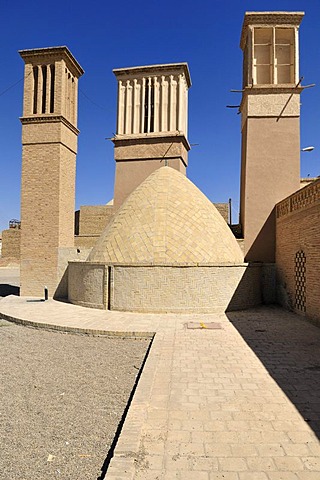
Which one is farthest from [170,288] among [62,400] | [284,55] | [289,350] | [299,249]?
[284,55]

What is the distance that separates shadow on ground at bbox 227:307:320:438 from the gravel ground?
1.98 metres

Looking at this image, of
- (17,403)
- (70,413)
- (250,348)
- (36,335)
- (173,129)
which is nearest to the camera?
(70,413)

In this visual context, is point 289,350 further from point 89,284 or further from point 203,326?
point 89,284

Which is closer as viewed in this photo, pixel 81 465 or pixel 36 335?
pixel 81 465

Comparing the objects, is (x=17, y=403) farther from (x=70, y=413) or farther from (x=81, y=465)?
(x=81, y=465)

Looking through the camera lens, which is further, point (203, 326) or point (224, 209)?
point (224, 209)

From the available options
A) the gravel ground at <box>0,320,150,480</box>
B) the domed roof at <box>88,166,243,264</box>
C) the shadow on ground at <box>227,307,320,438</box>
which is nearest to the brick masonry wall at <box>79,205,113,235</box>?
the domed roof at <box>88,166,243,264</box>

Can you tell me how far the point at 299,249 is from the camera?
9969 millimetres

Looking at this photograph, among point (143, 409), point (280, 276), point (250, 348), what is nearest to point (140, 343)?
point (250, 348)

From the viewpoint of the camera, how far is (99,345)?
7.24 m

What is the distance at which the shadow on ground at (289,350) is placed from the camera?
414cm

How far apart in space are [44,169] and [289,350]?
36.5 feet

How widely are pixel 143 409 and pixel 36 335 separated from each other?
5105 millimetres

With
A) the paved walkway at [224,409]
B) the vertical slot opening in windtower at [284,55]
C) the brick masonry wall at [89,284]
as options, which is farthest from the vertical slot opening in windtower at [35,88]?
the paved walkway at [224,409]
